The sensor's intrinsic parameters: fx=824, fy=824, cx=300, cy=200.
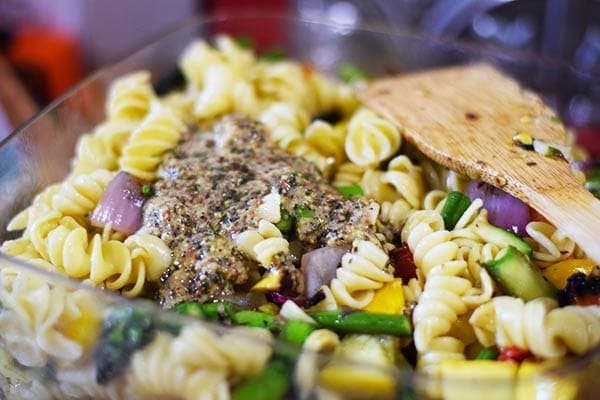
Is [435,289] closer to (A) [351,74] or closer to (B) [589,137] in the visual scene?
(A) [351,74]

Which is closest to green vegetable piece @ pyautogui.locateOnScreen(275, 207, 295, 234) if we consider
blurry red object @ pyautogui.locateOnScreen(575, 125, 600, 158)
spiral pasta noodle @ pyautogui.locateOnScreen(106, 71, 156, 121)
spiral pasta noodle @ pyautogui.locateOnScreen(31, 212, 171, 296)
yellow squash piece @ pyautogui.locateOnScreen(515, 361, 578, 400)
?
spiral pasta noodle @ pyautogui.locateOnScreen(31, 212, 171, 296)

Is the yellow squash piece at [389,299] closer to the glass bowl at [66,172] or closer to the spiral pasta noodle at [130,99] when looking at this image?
the glass bowl at [66,172]

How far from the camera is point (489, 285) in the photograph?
160 centimetres

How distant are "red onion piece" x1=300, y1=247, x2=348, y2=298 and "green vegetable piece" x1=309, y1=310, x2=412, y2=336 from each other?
0.08 metres

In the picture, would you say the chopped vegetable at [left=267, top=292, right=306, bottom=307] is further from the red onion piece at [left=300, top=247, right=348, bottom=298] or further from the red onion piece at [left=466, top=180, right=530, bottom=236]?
the red onion piece at [left=466, top=180, right=530, bottom=236]

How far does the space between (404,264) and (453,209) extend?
0.19 metres

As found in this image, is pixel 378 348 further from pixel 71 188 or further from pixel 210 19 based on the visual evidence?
pixel 210 19

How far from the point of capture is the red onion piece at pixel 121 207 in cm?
179

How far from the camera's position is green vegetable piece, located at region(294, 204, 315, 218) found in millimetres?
1745

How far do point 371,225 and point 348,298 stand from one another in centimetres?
21

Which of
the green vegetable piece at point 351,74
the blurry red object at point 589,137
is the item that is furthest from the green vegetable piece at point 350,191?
the blurry red object at point 589,137

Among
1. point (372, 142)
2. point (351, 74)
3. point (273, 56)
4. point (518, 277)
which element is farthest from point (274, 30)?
point (518, 277)

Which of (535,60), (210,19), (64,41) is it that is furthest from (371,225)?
(64,41)

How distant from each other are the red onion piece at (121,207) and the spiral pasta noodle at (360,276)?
475mm
